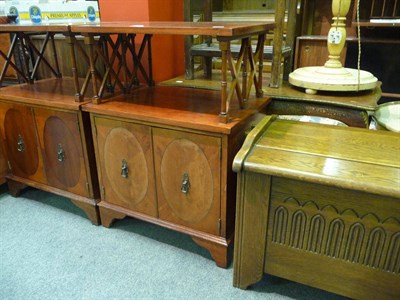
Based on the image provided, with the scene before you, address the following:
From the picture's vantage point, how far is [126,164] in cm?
165

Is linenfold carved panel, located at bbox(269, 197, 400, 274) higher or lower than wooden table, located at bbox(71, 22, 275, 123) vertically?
lower

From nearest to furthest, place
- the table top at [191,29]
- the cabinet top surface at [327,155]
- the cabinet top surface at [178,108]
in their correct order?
the cabinet top surface at [327,155], the table top at [191,29], the cabinet top surface at [178,108]

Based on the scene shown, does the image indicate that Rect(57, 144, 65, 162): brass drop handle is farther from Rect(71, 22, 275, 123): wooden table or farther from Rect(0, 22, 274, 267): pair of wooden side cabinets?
Rect(71, 22, 275, 123): wooden table

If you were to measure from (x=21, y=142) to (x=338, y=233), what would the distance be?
1.78m

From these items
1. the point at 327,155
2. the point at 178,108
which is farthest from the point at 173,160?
the point at 327,155

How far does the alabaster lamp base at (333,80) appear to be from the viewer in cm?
163

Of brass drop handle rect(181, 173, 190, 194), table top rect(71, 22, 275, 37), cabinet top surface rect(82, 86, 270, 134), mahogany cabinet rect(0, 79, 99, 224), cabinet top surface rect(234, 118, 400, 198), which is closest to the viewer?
cabinet top surface rect(234, 118, 400, 198)

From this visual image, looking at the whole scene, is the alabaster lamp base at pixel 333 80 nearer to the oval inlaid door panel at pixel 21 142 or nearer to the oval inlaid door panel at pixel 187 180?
the oval inlaid door panel at pixel 187 180

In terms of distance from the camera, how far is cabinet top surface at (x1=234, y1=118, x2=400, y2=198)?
1.05 metres

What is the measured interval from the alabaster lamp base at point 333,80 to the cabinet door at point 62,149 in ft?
3.86

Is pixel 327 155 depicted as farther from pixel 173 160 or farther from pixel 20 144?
pixel 20 144

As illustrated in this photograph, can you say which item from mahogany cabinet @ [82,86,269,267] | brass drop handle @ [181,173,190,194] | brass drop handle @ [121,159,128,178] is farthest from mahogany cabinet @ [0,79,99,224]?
brass drop handle @ [181,173,190,194]

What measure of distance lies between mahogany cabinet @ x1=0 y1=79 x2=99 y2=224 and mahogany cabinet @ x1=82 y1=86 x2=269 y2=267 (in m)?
0.10

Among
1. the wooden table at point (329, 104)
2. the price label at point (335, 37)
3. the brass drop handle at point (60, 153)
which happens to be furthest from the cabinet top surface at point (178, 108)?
the price label at point (335, 37)
